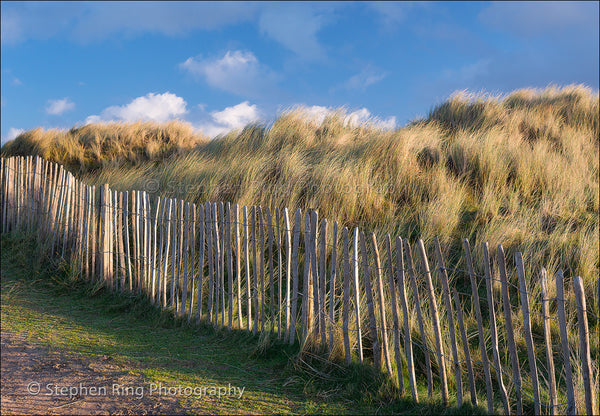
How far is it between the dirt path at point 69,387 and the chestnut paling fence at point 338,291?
3.99 feet

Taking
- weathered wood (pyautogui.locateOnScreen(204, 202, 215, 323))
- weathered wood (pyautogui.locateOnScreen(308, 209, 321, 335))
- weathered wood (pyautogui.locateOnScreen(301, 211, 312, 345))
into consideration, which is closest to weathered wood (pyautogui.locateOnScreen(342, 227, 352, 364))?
weathered wood (pyautogui.locateOnScreen(308, 209, 321, 335))

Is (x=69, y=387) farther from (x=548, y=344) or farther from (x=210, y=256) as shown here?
(x=548, y=344)

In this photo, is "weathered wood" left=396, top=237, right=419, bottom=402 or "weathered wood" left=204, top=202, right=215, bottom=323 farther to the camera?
"weathered wood" left=204, top=202, right=215, bottom=323

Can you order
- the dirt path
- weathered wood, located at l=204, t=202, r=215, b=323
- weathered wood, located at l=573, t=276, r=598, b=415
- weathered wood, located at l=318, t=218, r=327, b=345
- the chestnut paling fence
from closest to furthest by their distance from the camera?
weathered wood, located at l=573, t=276, r=598, b=415
the chestnut paling fence
the dirt path
weathered wood, located at l=318, t=218, r=327, b=345
weathered wood, located at l=204, t=202, r=215, b=323

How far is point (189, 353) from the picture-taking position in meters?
4.36

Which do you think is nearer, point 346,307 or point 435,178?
point 346,307

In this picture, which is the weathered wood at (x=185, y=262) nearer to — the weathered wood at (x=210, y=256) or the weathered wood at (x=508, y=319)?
the weathered wood at (x=210, y=256)

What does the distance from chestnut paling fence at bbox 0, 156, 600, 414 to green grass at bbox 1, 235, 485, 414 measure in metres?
0.14

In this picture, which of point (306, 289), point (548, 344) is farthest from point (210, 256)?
point (548, 344)

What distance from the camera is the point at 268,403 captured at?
11.2ft

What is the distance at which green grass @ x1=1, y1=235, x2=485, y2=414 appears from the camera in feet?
11.2

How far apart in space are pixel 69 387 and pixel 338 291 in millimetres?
2857

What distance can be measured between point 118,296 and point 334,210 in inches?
124

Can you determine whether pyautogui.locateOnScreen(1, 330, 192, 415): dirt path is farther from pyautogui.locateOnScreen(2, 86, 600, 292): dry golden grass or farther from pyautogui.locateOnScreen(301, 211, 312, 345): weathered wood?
pyautogui.locateOnScreen(2, 86, 600, 292): dry golden grass
